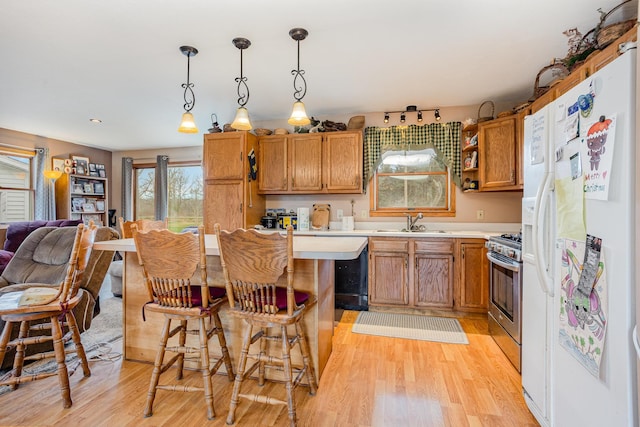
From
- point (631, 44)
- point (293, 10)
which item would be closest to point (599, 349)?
point (631, 44)

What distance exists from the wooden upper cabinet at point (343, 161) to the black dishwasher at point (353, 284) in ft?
2.90

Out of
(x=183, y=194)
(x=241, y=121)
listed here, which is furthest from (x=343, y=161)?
(x=183, y=194)

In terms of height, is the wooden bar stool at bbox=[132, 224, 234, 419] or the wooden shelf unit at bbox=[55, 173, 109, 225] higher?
the wooden shelf unit at bbox=[55, 173, 109, 225]

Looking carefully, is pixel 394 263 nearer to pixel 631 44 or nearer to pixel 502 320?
pixel 502 320

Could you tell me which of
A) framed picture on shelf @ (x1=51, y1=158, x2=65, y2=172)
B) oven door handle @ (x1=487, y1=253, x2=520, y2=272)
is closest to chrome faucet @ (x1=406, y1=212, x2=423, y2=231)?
oven door handle @ (x1=487, y1=253, x2=520, y2=272)

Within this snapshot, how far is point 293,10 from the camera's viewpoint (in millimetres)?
2025

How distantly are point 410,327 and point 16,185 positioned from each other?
21.5ft

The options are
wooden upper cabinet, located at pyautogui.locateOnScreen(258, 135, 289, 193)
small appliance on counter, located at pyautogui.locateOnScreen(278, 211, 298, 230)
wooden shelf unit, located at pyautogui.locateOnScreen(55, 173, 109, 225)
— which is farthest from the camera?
wooden shelf unit, located at pyautogui.locateOnScreen(55, 173, 109, 225)

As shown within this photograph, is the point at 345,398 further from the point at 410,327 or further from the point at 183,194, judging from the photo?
the point at 183,194

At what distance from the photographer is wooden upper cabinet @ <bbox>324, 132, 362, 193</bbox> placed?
388 centimetres

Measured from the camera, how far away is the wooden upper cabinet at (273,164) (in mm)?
4098

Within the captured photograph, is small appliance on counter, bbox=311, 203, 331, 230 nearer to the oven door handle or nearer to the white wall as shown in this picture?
the white wall

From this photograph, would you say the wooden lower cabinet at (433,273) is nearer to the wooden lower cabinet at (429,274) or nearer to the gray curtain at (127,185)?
the wooden lower cabinet at (429,274)

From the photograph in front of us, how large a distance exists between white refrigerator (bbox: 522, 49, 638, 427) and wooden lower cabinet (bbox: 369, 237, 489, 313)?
5.62 feet
